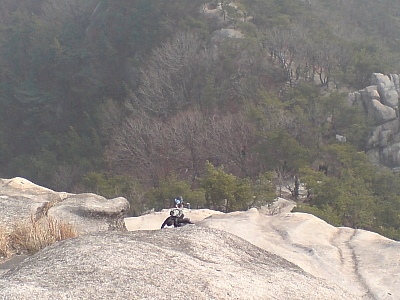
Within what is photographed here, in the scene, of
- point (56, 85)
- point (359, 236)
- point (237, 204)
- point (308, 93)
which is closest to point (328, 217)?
point (237, 204)

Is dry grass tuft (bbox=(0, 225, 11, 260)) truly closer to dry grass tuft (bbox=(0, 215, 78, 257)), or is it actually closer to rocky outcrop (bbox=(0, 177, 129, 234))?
dry grass tuft (bbox=(0, 215, 78, 257))

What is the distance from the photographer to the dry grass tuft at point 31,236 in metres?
5.43

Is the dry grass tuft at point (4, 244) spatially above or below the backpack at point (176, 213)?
below

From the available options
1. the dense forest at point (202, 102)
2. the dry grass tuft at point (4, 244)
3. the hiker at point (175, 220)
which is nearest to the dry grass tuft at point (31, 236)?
the dry grass tuft at point (4, 244)

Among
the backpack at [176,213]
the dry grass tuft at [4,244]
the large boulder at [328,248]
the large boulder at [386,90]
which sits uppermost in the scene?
the large boulder at [386,90]

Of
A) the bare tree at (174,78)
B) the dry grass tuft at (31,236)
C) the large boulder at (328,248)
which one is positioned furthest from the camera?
the bare tree at (174,78)

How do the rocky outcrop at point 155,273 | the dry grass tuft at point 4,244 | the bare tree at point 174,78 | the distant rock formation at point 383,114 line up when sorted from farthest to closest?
the bare tree at point 174,78
the distant rock formation at point 383,114
the dry grass tuft at point 4,244
the rocky outcrop at point 155,273

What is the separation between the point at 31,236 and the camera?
5.48 m

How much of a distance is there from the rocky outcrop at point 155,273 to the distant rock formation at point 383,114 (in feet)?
70.2

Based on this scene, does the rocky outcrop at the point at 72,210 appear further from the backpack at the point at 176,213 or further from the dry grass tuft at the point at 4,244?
the backpack at the point at 176,213

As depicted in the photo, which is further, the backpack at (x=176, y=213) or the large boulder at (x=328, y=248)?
the backpack at (x=176, y=213)

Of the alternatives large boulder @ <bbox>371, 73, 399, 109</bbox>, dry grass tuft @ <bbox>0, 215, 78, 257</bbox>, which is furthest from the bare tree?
dry grass tuft @ <bbox>0, 215, 78, 257</bbox>

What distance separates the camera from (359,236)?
6824 mm

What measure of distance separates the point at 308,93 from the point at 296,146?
5481 mm
